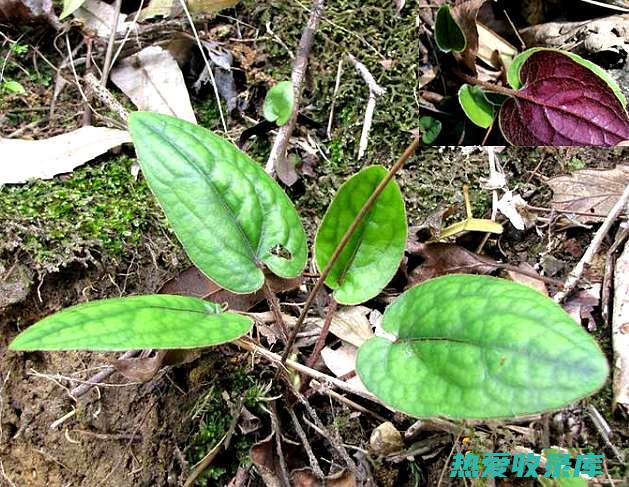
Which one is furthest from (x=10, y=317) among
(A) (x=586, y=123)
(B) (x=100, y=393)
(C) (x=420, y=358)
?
(A) (x=586, y=123)

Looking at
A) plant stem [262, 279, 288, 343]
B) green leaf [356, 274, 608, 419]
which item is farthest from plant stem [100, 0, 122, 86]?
green leaf [356, 274, 608, 419]

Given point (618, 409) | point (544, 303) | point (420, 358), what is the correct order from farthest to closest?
1. point (618, 409)
2. point (420, 358)
3. point (544, 303)

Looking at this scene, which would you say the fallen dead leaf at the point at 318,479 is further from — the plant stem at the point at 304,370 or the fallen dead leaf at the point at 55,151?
the fallen dead leaf at the point at 55,151

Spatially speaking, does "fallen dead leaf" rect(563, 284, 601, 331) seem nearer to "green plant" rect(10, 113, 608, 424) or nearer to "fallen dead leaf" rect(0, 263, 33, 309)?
"green plant" rect(10, 113, 608, 424)

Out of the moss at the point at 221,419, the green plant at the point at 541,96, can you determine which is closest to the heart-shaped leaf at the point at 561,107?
the green plant at the point at 541,96

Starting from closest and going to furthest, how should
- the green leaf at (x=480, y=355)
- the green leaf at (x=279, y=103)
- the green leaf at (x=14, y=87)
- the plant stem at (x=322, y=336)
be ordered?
the green leaf at (x=480, y=355) → the plant stem at (x=322, y=336) → the green leaf at (x=279, y=103) → the green leaf at (x=14, y=87)

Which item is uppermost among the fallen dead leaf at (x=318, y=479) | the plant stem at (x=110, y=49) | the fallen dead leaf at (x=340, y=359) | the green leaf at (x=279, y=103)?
the plant stem at (x=110, y=49)

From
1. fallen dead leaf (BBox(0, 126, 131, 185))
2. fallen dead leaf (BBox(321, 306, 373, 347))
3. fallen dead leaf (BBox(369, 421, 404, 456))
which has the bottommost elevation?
fallen dead leaf (BBox(369, 421, 404, 456))

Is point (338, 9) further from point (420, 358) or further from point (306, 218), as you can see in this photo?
point (420, 358)
